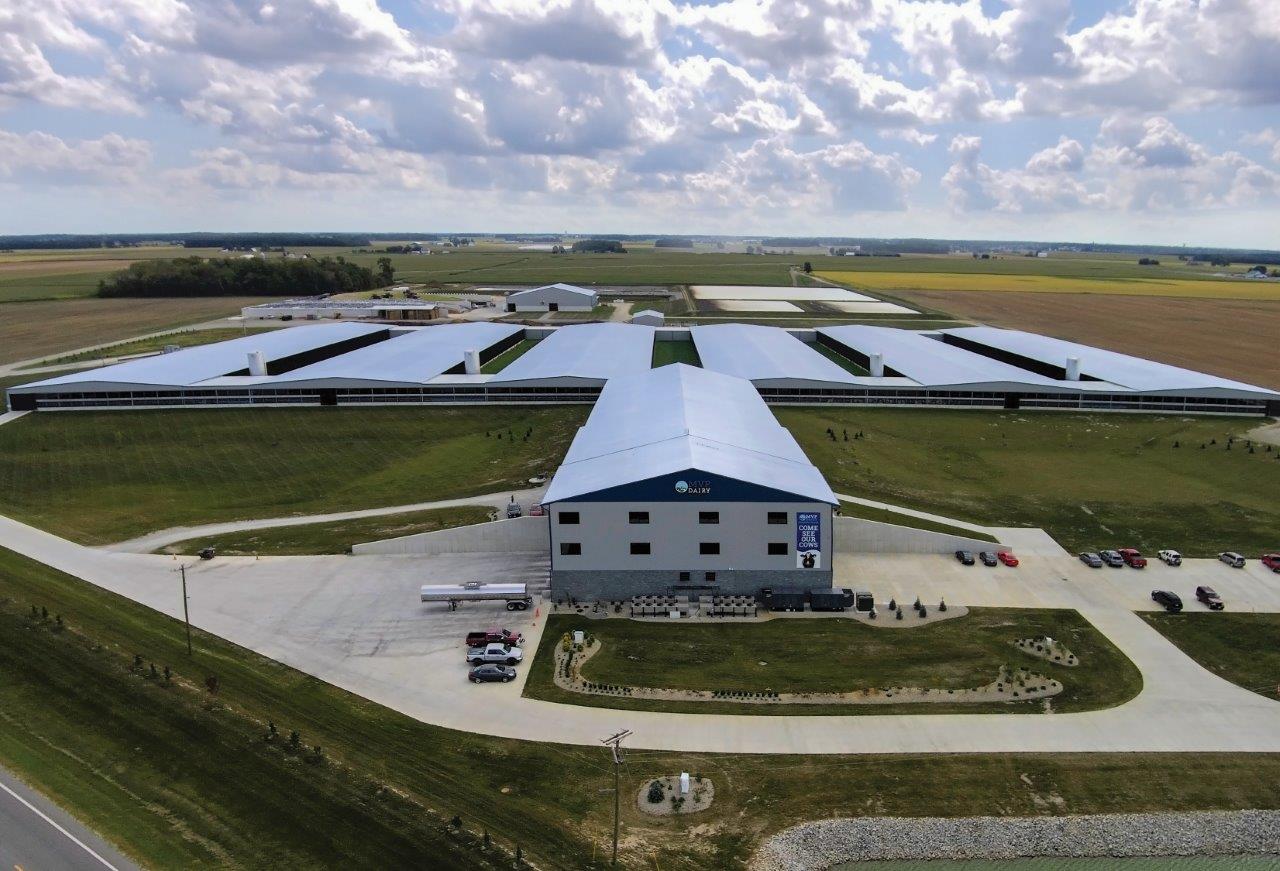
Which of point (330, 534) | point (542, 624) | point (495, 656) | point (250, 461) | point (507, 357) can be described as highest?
point (507, 357)

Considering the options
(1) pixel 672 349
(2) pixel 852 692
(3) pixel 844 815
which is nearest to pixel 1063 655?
(2) pixel 852 692

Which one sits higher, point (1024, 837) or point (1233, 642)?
point (1233, 642)

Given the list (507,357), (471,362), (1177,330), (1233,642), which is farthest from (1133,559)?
(1177,330)

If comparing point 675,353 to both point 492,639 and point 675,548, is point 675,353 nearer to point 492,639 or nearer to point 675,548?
point 675,548

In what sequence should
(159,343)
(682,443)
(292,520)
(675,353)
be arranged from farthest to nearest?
(159,343) < (675,353) < (292,520) < (682,443)

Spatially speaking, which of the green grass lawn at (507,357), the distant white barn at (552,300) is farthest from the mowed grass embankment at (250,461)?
the distant white barn at (552,300)

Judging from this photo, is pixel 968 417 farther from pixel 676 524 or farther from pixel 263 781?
pixel 263 781

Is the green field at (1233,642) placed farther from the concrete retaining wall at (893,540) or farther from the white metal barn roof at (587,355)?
the white metal barn roof at (587,355)
